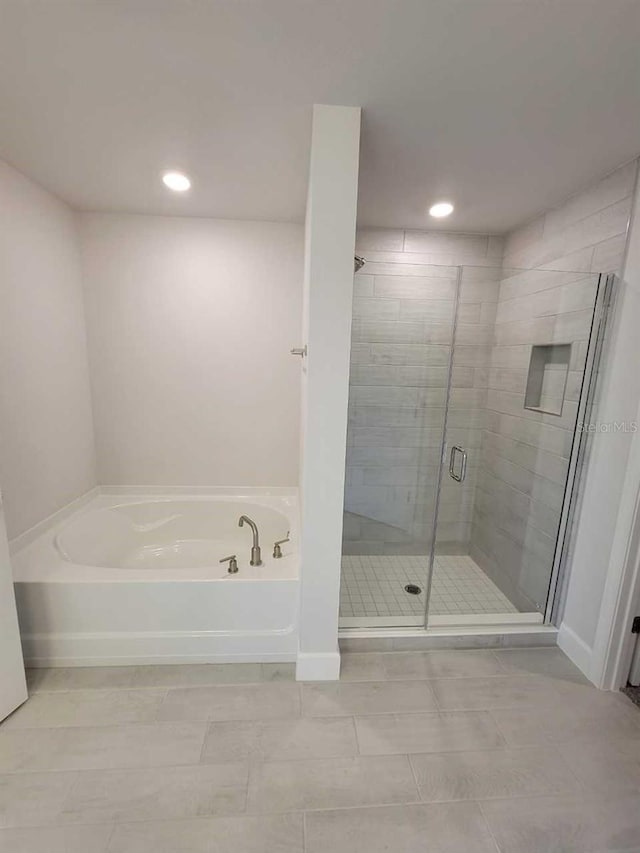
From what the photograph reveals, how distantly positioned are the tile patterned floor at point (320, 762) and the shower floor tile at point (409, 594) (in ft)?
1.15

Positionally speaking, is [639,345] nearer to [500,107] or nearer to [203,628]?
[500,107]

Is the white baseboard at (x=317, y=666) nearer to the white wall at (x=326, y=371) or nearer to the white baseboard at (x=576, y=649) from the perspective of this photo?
the white wall at (x=326, y=371)

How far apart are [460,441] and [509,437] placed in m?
0.32

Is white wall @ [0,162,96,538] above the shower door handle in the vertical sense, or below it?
above

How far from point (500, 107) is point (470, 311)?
132 centimetres

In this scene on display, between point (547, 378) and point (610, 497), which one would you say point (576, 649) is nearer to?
point (610, 497)

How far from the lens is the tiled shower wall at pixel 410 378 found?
2410 mm

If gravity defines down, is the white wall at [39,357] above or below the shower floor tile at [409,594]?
above

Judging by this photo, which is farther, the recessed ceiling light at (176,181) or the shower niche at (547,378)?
the shower niche at (547,378)

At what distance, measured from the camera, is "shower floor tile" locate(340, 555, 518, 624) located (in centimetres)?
212

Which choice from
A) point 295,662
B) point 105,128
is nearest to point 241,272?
point 105,128

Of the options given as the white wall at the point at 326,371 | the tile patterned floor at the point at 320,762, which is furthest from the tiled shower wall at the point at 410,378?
the tile patterned floor at the point at 320,762

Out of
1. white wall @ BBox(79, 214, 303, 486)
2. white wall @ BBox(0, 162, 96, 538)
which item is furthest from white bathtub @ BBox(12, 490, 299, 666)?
white wall @ BBox(79, 214, 303, 486)

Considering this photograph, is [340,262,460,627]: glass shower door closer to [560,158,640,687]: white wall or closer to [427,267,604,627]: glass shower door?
[427,267,604,627]: glass shower door
